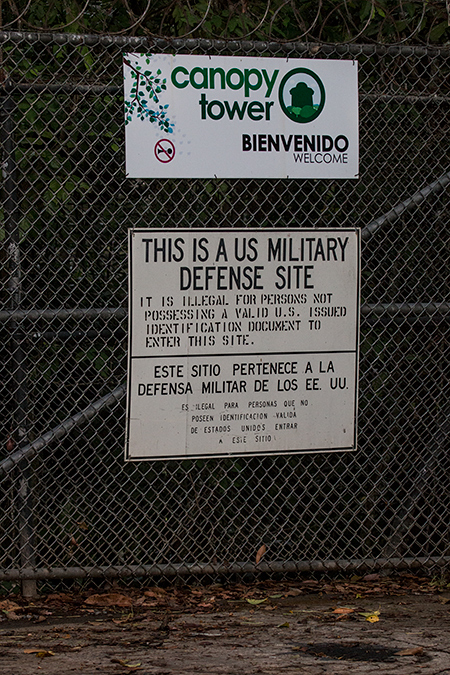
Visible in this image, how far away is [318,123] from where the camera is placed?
14.8 feet

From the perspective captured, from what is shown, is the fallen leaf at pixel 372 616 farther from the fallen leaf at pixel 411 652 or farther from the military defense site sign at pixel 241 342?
the military defense site sign at pixel 241 342

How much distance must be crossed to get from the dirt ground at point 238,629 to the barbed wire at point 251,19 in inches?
114

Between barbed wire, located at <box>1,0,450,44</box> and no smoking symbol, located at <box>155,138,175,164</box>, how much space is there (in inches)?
22.4

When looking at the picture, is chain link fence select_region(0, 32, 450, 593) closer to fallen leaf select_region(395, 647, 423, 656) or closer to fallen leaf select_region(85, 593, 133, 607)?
fallen leaf select_region(85, 593, 133, 607)

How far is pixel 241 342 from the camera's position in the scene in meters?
4.41

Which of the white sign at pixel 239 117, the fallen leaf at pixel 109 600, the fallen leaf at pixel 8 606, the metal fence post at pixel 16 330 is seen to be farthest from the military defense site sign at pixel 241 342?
the fallen leaf at pixel 8 606

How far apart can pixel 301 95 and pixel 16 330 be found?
74.7 inches

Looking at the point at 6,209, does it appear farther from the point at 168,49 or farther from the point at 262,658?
the point at 262,658

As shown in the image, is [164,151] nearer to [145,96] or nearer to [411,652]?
[145,96]

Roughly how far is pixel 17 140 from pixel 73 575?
7.33 feet

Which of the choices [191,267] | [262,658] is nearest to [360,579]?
[262,658]

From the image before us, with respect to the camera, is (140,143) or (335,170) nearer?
(140,143)

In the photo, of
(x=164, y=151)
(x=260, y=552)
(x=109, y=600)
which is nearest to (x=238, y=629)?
(x=260, y=552)

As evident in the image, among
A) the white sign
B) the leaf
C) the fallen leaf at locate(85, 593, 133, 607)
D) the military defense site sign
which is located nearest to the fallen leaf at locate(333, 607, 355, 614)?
the leaf
